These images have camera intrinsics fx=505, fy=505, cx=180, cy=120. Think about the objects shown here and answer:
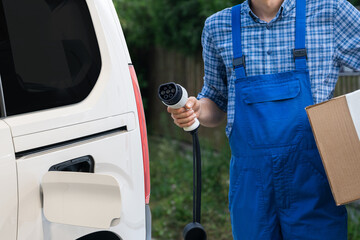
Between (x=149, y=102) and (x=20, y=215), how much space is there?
9058mm

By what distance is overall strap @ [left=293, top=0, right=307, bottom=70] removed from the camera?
213cm

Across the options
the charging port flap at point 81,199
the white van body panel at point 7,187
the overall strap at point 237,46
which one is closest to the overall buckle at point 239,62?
the overall strap at point 237,46

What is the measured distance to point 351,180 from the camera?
1861 mm

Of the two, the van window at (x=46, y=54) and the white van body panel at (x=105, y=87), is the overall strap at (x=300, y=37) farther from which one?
the van window at (x=46, y=54)

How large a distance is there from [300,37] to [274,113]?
34cm

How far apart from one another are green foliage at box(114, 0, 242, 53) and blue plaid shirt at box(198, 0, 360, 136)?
346cm

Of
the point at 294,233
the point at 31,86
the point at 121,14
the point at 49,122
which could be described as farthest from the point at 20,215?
the point at 121,14

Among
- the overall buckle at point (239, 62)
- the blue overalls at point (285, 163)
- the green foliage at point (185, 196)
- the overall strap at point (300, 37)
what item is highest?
the overall strap at point (300, 37)

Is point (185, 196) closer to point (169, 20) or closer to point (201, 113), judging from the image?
point (169, 20)

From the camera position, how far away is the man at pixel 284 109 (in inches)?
82.7

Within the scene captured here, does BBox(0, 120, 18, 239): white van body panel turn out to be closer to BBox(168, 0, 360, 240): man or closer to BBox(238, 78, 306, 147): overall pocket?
BBox(168, 0, 360, 240): man

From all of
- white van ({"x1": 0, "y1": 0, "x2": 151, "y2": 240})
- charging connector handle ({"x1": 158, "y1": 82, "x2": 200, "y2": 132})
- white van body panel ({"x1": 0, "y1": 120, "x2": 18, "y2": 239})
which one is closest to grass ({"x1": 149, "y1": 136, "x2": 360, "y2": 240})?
charging connector handle ({"x1": 158, "y1": 82, "x2": 200, "y2": 132})

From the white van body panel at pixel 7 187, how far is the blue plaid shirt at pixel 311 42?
1.04m

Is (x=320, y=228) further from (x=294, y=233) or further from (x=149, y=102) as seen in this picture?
(x=149, y=102)
